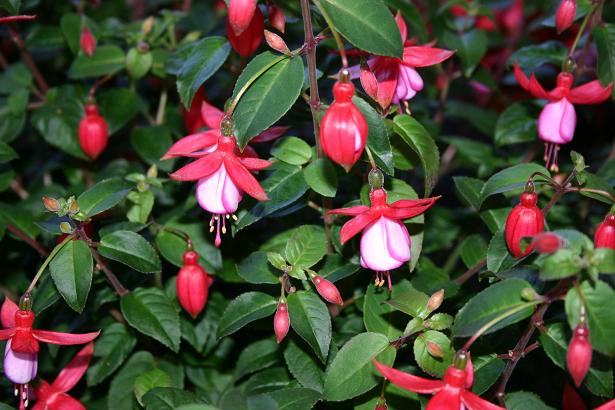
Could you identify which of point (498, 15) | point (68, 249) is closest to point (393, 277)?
point (68, 249)

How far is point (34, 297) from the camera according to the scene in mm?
1023

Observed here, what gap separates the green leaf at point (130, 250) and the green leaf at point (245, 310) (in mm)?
118

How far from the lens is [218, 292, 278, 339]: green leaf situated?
0.95 metres

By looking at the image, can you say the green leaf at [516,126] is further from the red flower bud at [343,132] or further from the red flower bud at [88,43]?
the red flower bud at [88,43]

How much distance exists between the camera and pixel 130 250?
1.00 metres

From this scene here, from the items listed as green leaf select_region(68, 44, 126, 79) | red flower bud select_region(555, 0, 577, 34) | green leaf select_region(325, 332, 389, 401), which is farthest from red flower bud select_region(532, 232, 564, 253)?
green leaf select_region(68, 44, 126, 79)

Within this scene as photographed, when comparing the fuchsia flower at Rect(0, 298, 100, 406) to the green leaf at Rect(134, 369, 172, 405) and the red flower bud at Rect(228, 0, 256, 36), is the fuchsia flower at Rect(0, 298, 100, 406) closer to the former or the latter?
the green leaf at Rect(134, 369, 172, 405)

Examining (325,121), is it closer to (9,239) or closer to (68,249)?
(68,249)

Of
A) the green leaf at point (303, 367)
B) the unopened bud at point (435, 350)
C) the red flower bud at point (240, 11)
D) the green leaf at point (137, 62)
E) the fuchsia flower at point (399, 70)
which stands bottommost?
the green leaf at point (303, 367)

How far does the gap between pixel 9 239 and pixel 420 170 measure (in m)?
0.81

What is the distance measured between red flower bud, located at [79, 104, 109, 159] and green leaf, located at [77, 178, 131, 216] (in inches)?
7.7

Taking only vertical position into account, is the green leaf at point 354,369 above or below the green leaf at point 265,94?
below

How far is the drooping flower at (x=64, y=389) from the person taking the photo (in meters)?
1.01

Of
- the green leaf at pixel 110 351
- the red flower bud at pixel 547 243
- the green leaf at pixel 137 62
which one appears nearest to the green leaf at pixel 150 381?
the green leaf at pixel 110 351
